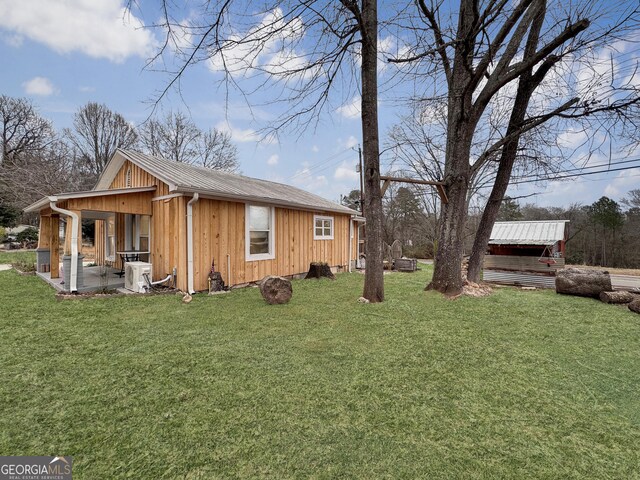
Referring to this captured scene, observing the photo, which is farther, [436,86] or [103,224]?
[103,224]

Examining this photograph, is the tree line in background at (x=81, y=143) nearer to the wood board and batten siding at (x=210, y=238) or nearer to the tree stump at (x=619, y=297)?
the wood board and batten siding at (x=210, y=238)

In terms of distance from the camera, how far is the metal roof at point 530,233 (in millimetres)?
8195

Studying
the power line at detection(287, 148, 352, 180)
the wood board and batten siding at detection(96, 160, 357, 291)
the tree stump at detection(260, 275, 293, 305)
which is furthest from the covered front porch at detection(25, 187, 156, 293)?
the power line at detection(287, 148, 352, 180)

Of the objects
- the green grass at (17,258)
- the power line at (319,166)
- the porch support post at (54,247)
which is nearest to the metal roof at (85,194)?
the porch support post at (54,247)

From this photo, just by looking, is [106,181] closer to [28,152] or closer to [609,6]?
[609,6]

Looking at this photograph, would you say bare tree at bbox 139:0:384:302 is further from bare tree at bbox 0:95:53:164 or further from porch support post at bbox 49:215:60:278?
bare tree at bbox 0:95:53:164

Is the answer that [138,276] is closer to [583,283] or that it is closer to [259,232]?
[259,232]

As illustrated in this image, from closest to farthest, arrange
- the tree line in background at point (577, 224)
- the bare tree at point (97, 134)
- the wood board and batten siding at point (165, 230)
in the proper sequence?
the wood board and batten siding at point (165, 230), the bare tree at point (97, 134), the tree line in background at point (577, 224)

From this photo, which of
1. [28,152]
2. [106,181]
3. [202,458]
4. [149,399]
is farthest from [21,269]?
[28,152]

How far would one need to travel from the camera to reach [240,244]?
A: 735 centimetres

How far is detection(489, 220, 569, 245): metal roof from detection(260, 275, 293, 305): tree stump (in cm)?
692

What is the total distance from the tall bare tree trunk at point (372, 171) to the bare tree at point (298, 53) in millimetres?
15

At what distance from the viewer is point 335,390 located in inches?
97.9

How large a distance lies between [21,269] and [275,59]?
37.0ft
